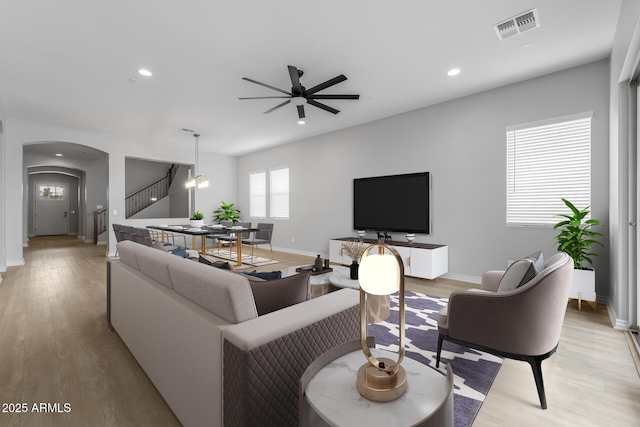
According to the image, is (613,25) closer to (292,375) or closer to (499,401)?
(499,401)

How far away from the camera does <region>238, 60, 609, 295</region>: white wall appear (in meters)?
3.63

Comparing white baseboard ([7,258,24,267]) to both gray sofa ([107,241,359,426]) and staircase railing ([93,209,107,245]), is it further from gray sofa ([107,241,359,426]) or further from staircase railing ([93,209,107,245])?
gray sofa ([107,241,359,426])

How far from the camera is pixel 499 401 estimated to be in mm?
1795

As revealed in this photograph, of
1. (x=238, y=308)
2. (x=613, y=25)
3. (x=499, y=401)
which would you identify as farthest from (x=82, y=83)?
(x=613, y=25)

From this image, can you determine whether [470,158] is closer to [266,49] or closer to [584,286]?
[584,286]

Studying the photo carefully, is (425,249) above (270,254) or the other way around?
above

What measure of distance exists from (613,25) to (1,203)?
862 centimetres

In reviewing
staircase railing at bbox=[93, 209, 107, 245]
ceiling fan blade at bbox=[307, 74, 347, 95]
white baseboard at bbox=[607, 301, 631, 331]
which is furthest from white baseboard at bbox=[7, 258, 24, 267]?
white baseboard at bbox=[607, 301, 631, 331]

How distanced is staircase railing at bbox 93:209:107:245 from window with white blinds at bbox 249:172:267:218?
15.6ft

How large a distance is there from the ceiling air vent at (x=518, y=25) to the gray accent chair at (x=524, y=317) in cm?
226

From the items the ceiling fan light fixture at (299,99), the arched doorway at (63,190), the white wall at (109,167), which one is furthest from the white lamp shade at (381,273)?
the arched doorway at (63,190)

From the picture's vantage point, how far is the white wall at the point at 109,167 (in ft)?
19.0

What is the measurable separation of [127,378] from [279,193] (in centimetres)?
628

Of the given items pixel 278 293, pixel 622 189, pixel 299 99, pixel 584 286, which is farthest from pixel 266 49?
pixel 584 286
